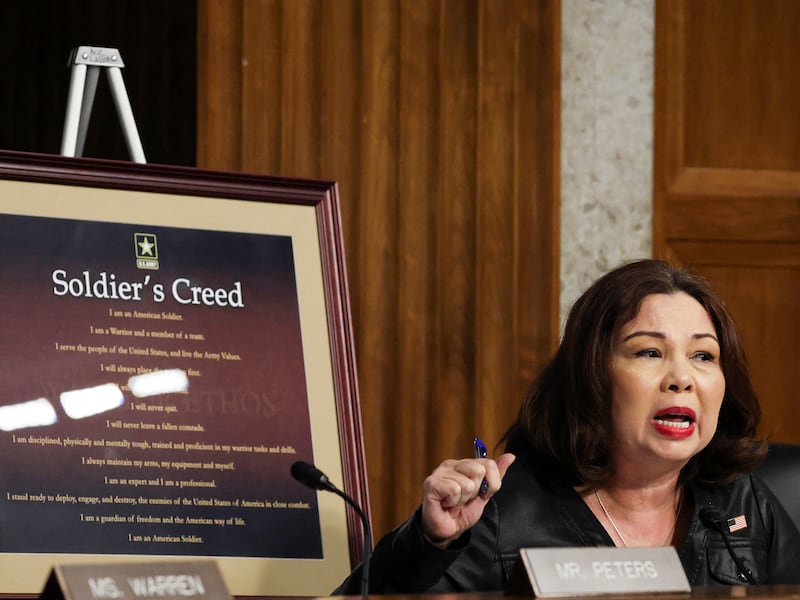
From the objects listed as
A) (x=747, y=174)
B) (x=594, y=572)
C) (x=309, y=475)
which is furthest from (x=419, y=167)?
(x=594, y=572)

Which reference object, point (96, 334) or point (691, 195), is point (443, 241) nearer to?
point (691, 195)

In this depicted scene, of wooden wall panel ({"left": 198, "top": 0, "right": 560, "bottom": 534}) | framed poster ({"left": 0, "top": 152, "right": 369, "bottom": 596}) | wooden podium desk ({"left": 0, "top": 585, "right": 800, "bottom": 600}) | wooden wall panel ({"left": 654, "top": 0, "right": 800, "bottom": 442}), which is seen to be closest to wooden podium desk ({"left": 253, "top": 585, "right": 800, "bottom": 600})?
wooden podium desk ({"left": 0, "top": 585, "right": 800, "bottom": 600})

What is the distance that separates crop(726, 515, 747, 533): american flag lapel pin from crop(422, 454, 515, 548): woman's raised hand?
50 centimetres

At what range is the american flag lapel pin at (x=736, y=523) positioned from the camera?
2178 mm

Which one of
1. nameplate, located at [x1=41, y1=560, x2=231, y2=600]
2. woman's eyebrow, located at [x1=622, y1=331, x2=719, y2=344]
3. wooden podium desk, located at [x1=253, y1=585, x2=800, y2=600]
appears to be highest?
woman's eyebrow, located at [x1=622, y1=331, x2=719, y2=344]

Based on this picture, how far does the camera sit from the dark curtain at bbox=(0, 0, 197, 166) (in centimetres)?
389

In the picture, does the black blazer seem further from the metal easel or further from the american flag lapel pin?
the metal easel

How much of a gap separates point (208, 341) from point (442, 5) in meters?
1.26

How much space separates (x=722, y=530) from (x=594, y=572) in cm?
71

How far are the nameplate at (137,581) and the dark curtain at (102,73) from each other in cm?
245

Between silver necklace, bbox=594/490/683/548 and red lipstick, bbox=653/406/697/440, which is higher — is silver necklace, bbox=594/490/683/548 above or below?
below

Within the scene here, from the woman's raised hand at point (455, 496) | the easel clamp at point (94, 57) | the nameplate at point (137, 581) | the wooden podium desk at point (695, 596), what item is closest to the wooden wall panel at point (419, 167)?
the easel clamp at point (94, 57)

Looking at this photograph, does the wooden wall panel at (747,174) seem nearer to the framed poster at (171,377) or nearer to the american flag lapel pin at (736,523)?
the american flag lapel pin at (736,523)

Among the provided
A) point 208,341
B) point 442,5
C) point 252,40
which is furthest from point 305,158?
point 208,341
